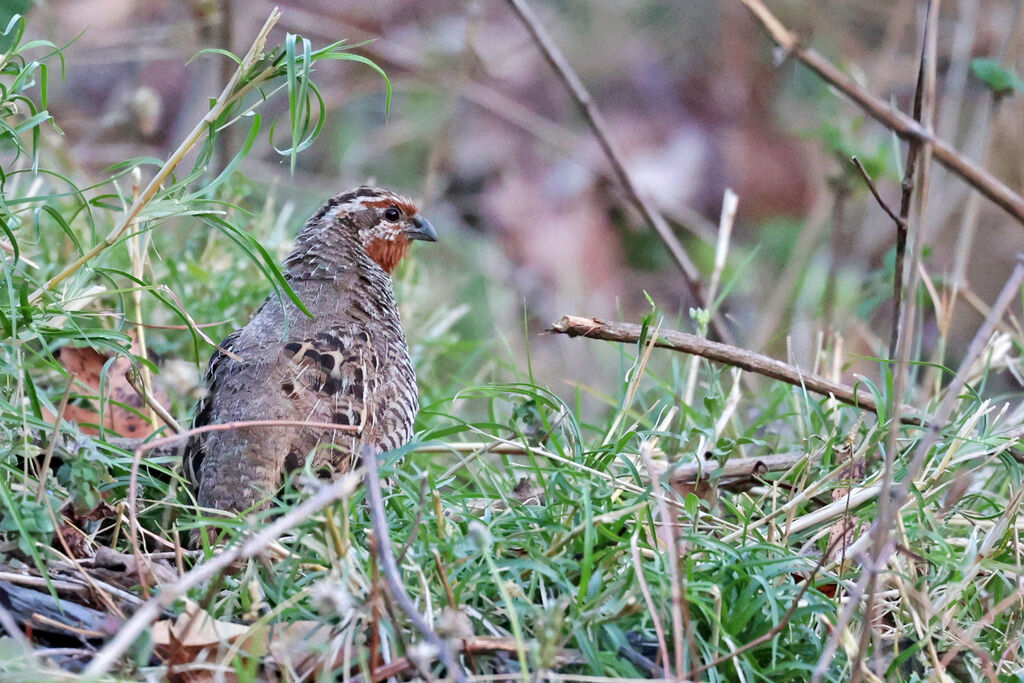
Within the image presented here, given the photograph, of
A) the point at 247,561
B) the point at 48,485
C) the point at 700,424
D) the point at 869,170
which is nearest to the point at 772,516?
the point at 700,424

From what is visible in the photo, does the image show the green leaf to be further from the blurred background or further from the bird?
the bird

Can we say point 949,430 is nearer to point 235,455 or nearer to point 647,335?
point 647,335

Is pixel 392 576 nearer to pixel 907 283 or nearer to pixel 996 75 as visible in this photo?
pixel 907 283

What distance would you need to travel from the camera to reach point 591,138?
10.4 meters

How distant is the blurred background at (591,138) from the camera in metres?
7.48

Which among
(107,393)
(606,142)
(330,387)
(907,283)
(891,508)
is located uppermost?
(606,142)

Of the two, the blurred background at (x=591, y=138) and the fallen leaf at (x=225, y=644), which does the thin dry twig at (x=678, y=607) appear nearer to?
the fallen leaf at (x=225, y=644)

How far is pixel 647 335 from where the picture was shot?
11.1 feet

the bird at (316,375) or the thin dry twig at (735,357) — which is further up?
the bird at (316,375)

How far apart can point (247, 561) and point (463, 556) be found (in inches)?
21.9

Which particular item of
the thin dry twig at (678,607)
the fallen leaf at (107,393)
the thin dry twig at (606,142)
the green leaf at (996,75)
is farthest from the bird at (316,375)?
the green leaf at (996,75)

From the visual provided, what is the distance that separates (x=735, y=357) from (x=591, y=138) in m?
7.15

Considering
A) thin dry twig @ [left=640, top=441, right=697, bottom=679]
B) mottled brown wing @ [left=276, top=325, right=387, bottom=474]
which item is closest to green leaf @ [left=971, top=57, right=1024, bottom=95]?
mottled brown wing @ [left=276, top=325, right=387, bottom=474]

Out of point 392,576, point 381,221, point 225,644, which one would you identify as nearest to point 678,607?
point 392,576
